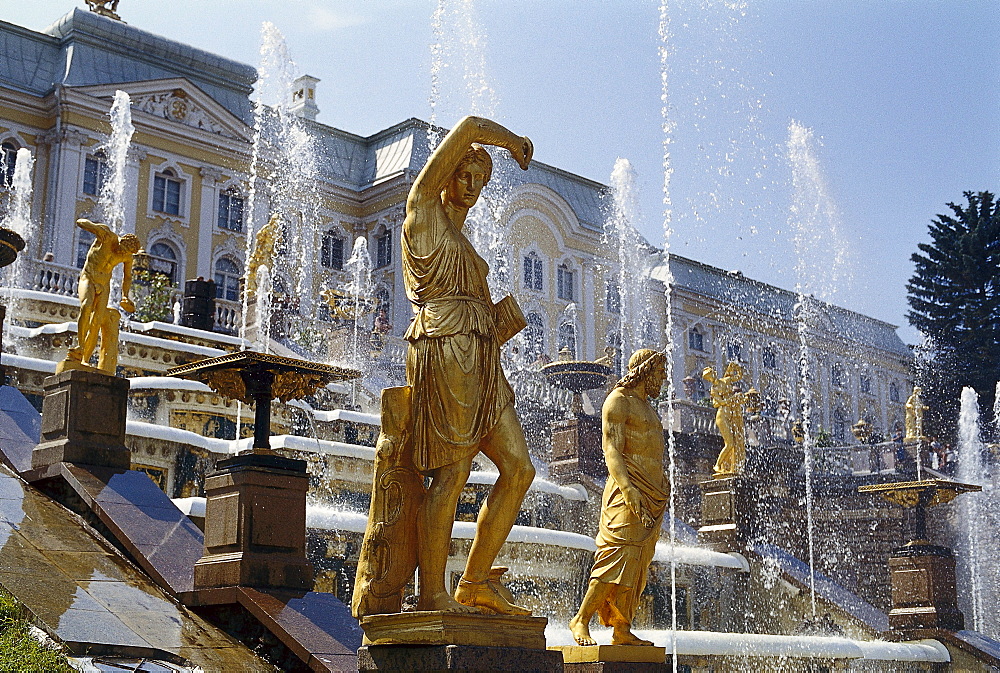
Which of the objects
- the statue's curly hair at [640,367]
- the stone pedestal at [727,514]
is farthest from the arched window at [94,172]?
the statue's curly hair at [640,367]

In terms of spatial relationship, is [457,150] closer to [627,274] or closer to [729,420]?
[729,420]

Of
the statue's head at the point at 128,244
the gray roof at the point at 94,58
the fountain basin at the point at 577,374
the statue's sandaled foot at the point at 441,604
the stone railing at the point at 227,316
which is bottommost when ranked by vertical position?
the statue's sandaled foot at the point at 441,604

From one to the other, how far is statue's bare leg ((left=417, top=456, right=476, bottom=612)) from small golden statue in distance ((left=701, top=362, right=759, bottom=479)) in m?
14.4

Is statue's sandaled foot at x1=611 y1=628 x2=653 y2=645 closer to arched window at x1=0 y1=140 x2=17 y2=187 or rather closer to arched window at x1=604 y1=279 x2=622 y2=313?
arched window at x1=0 y1=140 x2=17 y2=187

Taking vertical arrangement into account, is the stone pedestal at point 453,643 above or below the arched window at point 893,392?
below

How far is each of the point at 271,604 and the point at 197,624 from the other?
46 centimetres

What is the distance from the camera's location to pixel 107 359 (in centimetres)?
1050

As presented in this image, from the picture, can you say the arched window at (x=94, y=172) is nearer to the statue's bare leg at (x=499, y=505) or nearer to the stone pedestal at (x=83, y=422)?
the stone pedestal at (x=83, y=422)

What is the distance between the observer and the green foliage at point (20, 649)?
5.73 meters

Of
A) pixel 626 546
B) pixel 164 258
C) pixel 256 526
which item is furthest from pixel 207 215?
pixel 626 546

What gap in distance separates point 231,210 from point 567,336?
16.7 meters

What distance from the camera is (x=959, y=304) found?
51.6 metres

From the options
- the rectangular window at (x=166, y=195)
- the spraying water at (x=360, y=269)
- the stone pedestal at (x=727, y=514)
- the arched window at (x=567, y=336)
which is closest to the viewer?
the stone pedestal at (x=727, y=514)

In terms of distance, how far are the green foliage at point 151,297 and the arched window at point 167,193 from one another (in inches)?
589
